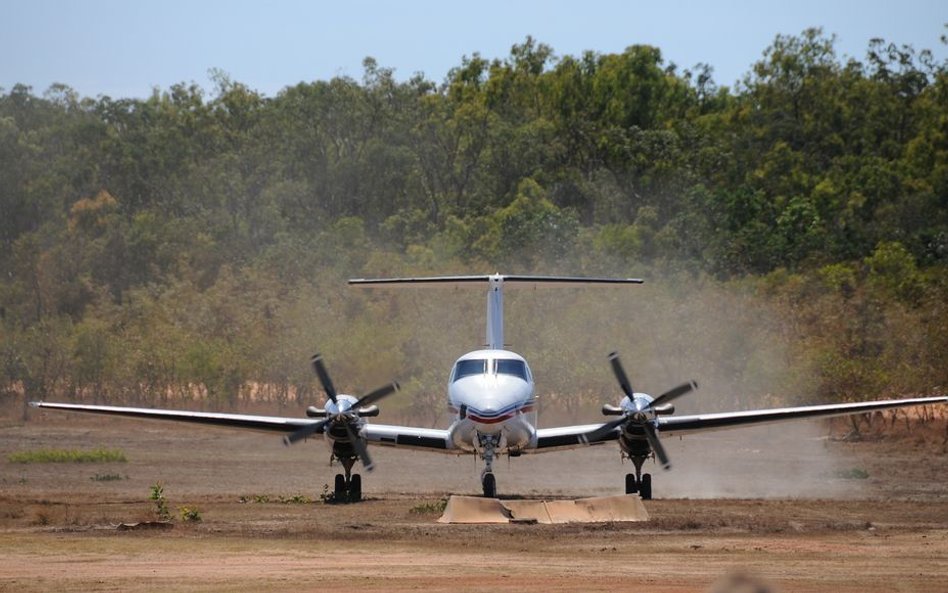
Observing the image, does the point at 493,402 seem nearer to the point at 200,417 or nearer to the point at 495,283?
the point at 495,283

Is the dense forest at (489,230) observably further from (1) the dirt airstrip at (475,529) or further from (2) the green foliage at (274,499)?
(2) the green foliage at (274,499)

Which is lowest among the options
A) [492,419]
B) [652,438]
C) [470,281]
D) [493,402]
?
[652,438]

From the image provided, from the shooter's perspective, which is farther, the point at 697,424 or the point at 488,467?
the point at 697,424

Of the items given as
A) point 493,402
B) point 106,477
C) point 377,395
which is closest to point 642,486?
point 493,402

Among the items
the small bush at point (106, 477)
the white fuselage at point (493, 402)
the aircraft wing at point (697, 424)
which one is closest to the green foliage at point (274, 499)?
the white fuselage at point (493, 402)

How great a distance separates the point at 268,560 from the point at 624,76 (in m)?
67.5

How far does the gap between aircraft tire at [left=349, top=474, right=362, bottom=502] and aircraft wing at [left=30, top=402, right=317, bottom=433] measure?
4.16ft

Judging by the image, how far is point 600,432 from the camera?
82.0ft

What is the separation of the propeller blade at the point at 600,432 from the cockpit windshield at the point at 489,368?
1.62 meters

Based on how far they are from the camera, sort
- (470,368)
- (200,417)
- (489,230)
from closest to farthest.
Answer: (470,368) → (200,417) → (489,230)

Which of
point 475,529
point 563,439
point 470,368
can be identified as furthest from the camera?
point 563,439

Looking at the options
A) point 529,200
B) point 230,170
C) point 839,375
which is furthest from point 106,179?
point 839,375

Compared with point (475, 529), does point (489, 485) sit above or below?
above

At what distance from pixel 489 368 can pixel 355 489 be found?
3.71 metres
